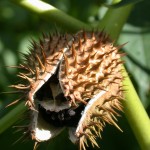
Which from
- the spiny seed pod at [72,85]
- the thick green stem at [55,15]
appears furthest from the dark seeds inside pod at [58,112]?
the thick green stem at [55,15]

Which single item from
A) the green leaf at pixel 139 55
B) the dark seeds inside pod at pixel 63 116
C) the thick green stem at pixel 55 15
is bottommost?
the dark seeds inside pod at pixel 63 116

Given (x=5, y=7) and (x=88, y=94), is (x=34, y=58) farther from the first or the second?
(x=5, y=7)

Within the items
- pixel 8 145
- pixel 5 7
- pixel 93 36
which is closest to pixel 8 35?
pixel 5 7

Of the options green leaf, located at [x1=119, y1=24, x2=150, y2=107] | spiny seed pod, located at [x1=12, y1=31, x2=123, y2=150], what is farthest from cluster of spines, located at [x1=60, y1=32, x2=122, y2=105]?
green leaf, located at [x1=119, y1=24, x2=150, y2=107]

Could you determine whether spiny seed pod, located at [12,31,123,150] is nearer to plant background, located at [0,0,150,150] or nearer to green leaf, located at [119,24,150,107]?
plant background, located at [0,0,150,150]

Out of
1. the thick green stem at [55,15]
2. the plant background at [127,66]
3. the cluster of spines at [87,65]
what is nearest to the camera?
the cluster of spines at [87,65]

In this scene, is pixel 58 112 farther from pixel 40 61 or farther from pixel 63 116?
pixel 40 61

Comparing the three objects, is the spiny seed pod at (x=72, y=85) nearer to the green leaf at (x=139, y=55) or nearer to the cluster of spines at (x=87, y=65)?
the cluster of spines at (x=87, y=65)

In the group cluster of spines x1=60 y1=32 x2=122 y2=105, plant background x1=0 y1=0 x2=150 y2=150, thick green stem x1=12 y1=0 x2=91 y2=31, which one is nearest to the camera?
cluster of spines x1=60 y1=32 x2=122 y2=105
